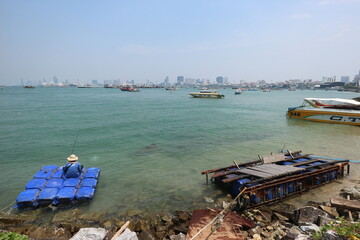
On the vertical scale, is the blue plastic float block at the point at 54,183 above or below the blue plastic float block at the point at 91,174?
above

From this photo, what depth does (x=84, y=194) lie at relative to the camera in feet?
36.7

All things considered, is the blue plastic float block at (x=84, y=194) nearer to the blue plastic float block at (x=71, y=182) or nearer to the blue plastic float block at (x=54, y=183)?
the blue plastic float block at (x=71, y=182)

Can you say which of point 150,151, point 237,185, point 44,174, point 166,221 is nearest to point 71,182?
point 44,174

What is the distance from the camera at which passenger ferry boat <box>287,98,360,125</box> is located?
105 feet

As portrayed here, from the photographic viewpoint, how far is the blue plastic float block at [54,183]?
1159 centimetres

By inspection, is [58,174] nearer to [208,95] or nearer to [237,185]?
[237,185]

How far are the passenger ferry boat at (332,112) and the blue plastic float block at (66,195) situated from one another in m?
38.1

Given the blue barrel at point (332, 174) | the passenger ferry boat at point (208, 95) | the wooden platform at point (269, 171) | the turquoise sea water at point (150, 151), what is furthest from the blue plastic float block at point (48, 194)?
the passenger ferry boat at point (208, 95)

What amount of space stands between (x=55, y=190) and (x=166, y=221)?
636 cm

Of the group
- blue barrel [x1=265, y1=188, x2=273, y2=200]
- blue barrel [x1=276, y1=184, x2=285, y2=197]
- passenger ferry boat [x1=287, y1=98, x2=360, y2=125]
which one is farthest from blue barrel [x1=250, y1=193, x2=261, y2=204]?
passenger ferry boat [x1=287, y1=98, x2=360, y2=125]

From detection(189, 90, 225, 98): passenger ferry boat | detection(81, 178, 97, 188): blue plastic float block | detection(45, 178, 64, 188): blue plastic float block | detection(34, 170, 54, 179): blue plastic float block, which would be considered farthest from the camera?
detection(189, 90, 225, 98): passenger ferry boat

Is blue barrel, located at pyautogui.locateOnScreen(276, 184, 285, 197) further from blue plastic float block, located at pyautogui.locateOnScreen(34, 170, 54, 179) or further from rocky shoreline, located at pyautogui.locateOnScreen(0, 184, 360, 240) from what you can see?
blue plastic float block, located at pyautogui.locateOnScreen(34, 170, 54, 179)

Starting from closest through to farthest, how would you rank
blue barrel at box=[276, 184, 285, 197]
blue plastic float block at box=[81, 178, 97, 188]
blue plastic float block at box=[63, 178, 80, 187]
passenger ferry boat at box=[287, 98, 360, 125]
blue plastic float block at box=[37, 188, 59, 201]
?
blue plastic float block at box=[37, 188, 59, 201]
blue barrel at box=[276, 184, 285, 197]
blue plastic float block at box=[63, 178, 80, 187]
blue plastic float block at box=[81, 178, 97, 188]
passenger ferry boat at box=[287, 98, 360, 125]

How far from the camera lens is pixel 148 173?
1566cm
